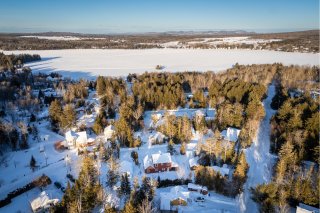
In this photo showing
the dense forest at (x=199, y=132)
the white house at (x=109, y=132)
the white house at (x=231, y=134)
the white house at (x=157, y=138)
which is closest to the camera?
the dense forest at (x=199, y=132)

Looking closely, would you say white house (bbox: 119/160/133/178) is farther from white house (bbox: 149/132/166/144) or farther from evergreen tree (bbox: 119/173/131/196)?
white house (bbox: 149/132/166/144)

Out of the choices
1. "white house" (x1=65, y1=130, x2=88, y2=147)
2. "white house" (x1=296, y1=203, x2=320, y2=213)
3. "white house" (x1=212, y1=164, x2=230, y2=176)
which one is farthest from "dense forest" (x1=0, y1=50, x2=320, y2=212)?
"white house" (x1=65, y1=130, x2=88, y2=147)

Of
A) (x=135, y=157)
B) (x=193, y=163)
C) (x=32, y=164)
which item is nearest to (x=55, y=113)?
(x=32, y=164)

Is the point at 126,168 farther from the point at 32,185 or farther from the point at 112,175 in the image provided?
the point at 32,185

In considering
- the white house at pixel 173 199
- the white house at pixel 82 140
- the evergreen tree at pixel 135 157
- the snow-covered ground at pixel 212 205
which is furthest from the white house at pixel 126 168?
the white house at pixel 82 140

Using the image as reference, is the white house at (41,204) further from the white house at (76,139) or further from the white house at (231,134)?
the white house at (231,134)

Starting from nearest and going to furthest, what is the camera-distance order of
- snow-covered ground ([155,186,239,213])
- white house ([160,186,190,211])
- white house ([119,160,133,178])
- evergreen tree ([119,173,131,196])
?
1. white house ([160,186,190,211])
2. snow-covered ground ([155,186,239,213])
3. evergreen tree ([119,173,131,196])
4. white house ([119,160,133,178])

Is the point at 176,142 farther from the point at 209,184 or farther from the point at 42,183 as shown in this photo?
the point at 42,183
